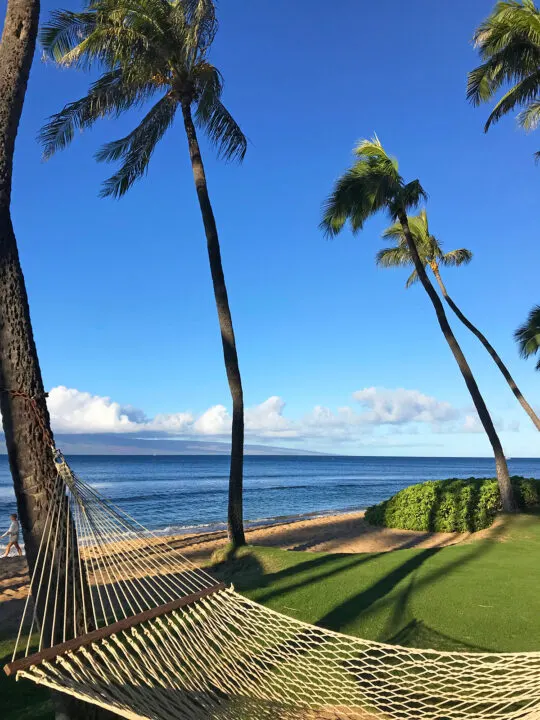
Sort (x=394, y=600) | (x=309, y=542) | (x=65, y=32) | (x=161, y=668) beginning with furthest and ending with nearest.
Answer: (x=309, y=542)
(x=65, y=32)
(x=394, y=600)
(x=161, y=668)

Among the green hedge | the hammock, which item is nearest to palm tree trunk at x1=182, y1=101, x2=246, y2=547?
the hammock

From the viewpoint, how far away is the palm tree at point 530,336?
20.5 metres

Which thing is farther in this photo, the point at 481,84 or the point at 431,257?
the point at 431,257

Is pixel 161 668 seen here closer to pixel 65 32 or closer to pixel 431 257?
pixel 65 32

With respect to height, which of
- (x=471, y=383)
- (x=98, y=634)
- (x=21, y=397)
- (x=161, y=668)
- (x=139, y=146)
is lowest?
(x=161, y=668)

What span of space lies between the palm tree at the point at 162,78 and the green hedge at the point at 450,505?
16.0ft

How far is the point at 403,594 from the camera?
18.7 ft

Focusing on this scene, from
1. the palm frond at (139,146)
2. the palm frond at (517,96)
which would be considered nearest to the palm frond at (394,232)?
the palm frond at (517,96)

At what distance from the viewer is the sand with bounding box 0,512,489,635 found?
9375mm

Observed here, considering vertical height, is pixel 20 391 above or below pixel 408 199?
below

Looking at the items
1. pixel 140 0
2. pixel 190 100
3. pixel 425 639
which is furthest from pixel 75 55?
pixel 425 639

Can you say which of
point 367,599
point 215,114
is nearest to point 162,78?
point 215,114

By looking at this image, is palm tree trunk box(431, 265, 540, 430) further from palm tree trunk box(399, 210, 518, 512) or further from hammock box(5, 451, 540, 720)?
hammock box(5, 451, 540, 720)

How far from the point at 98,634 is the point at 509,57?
38.0ft
